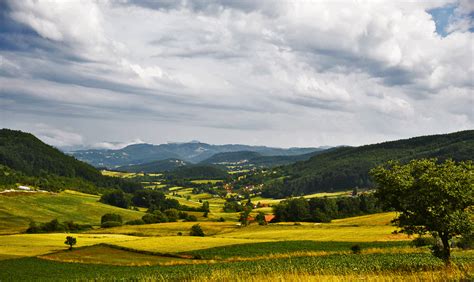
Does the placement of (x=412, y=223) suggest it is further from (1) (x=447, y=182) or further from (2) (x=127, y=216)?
(2) (x=127, y=216)

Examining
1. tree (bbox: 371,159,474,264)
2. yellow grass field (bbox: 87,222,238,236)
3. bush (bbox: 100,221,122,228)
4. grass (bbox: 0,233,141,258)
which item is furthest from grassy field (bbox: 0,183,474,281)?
bush (bbox: 100,221,122,228)

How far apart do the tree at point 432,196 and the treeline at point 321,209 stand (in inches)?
4826

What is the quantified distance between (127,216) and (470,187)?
186109 millimetres

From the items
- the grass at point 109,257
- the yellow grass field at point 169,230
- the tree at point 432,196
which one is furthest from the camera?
the yellow grass field at point 169,230

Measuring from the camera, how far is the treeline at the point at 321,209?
16188cm

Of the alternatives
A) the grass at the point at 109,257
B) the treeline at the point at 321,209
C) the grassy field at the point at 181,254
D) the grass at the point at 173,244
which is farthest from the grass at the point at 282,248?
the treeline at the point at 321,209

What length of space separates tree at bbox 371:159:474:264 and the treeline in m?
123

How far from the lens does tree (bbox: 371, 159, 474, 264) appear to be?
31500 mm

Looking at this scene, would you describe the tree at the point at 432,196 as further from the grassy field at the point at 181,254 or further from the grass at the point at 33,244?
the grass at the point at 33,244

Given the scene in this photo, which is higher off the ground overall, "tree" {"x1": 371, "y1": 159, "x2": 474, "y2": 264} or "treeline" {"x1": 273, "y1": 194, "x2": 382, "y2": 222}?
"tree" {"x1": 371, "y1": 159, "x2": 474, "y2": 264}

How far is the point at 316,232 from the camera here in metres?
103

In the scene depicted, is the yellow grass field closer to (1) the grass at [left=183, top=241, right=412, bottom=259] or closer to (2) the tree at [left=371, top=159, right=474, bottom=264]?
(1) the grass at [left=183, top=241, right=412, bottom=259]

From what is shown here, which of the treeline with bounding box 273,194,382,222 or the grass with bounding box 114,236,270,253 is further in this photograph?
the treeline with bounding box 273,194,382,222

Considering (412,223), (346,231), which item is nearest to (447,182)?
(412,223)
